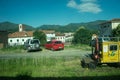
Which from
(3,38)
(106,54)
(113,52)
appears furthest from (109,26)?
(106,54)

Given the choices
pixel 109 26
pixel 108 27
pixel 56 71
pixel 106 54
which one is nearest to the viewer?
pixel 56 71

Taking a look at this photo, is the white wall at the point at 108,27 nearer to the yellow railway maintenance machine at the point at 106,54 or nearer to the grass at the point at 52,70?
the grass at the point at 52,70

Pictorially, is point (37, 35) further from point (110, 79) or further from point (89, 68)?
point (110, 79)

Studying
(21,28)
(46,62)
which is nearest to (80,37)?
(21,28)

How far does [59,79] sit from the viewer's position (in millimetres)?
12969

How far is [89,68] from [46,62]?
209 inches

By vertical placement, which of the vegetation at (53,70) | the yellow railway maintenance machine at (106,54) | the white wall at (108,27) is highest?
the white wall at (108,27)

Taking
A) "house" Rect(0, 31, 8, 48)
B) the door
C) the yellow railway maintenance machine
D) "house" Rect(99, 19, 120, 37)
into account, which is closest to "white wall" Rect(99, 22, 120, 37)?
"house" Rect(99, 19, 120, 37)

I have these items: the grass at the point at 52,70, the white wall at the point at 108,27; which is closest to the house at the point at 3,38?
the white wall at the point at 108,27

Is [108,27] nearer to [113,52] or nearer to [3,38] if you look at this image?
[3,38]

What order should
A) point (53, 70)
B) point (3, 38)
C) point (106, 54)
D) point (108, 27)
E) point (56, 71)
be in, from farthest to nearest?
point (108, 27)
point (3, 38)
point (53, 70)
point (106, 54)
point (56, 71)

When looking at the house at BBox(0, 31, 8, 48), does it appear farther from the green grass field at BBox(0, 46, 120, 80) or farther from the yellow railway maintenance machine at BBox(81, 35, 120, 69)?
the yellow railway maintenance machine at BBox(81, 35, 120, 69)

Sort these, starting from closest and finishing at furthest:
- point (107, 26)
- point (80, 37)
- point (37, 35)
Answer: point (107, 26), point (80, 37), point (37, 35)

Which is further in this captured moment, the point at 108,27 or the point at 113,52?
the point at 108,27
